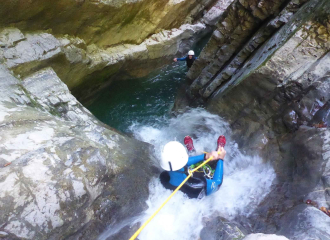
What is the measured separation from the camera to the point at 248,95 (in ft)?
12.7

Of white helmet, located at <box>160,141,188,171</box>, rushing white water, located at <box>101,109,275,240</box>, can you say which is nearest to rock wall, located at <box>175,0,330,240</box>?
rushing white water, located at <box>101,109,275,240</box>

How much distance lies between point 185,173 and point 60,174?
1.52 m

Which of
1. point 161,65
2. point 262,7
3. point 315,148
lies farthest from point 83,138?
point 161,65

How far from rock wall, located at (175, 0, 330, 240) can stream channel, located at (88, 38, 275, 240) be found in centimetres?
23

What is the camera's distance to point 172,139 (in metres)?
5.02

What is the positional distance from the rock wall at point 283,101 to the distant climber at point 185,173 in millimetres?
648

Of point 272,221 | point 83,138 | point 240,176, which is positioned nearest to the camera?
point 272,221

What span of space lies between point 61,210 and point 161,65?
21.3 feet

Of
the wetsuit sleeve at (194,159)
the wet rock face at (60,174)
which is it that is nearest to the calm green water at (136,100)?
the wet rock face at (60,174)

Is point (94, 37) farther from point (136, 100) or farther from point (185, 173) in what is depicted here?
point (185, 173)

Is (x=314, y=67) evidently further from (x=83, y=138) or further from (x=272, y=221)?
(x=83, y=138)

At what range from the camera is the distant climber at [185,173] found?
278cm

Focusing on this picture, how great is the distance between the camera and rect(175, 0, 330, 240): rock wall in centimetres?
268

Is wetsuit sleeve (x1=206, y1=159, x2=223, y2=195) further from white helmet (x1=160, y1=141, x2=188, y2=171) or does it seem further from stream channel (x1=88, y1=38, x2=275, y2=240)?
white helmet (x1=160, y1=141, x2=188, y2=171)
